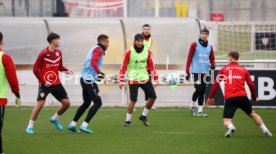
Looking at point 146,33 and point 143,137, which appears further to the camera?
point 146,33

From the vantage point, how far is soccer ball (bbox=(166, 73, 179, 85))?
25680 mm

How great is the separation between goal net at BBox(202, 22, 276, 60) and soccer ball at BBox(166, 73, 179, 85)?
11.8 ft

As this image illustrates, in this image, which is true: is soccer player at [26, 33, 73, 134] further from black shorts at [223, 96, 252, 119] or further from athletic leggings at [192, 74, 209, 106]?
athletic leggings at [192, 74, 209, 106]

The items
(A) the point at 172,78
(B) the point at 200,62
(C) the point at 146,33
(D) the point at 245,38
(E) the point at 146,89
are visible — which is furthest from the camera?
(D) the point at 245,38

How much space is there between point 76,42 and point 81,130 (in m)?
9.46

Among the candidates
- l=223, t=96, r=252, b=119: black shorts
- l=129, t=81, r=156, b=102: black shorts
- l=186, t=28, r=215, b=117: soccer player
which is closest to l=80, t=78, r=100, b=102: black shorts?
l=129, t=81, r=156, b=102: black shorts

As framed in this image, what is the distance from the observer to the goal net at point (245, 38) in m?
30.9

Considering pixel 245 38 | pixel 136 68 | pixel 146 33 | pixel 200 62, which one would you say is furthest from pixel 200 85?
pixel 245 38

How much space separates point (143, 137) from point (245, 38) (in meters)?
16.2

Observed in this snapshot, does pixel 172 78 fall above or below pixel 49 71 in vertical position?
below

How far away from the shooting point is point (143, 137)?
53.8ft

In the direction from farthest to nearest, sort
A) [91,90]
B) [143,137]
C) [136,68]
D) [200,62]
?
[200,62]
[136,68]
[91,90]
[143,137]

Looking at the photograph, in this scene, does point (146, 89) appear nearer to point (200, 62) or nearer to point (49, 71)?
point (49, 71)

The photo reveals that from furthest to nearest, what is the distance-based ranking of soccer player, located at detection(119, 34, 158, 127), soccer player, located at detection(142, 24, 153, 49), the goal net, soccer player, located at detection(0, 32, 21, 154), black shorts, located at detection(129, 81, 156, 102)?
the goal net
soccer player, located at detection(142, 24, 153, 49)
black shorts, located at detection(129, 81, 156, 102)
soccer player, located at detection(119, 34, 158, 127)
soccer player, located at detection(0, 32, 21, 154)
